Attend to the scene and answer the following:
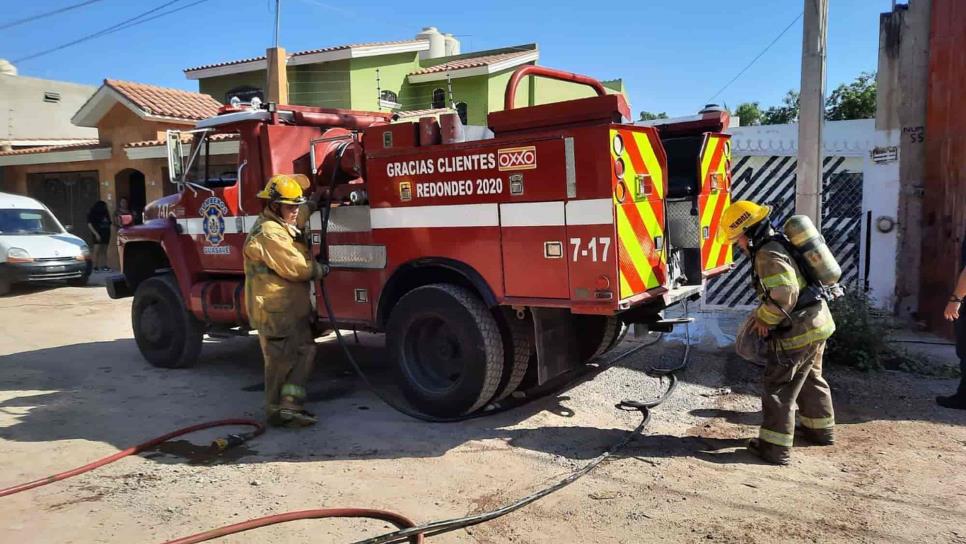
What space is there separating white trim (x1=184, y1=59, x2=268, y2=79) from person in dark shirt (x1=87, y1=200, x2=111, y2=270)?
6357 mm

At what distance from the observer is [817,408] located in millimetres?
4570

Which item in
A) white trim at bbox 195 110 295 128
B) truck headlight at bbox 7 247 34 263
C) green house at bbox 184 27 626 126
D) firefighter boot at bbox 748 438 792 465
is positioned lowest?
firefighter boot at bbox 748 438 792 465

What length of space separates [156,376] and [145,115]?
11008 millimetres

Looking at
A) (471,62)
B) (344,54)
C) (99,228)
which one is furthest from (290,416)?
(471,62)

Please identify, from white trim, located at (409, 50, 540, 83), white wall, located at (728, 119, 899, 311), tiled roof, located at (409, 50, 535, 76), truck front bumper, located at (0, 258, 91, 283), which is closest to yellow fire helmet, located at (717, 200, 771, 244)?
white wall, located at (728, 119, 899, 311)

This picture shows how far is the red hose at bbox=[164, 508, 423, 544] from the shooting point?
3.36 m

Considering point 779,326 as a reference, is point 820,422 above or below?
below

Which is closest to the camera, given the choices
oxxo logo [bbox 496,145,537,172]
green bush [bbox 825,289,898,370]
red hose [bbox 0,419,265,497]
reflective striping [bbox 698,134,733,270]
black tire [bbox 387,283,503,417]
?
red hose [bbox 0,419,265,497]

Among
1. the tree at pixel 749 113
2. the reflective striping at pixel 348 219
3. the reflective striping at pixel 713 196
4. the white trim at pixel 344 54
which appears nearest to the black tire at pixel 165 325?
the reflective striping at pixel 348 219

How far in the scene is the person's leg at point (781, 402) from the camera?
426 centimetres

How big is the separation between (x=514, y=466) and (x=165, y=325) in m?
4.57

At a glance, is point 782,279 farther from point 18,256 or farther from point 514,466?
point 18,256

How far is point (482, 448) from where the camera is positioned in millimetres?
4680

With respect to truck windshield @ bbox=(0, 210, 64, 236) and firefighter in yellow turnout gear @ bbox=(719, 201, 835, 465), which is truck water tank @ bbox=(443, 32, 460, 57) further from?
firefighter in yellow turnout gear @ bbox=(719, 201, 835, 465)
